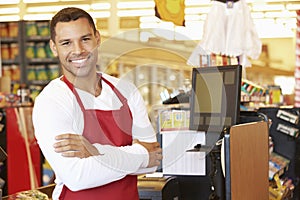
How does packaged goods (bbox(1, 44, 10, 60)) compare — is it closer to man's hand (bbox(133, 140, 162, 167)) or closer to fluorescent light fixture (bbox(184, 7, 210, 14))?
fluorescent light fixture (bbox(184, 7, 210, 14))

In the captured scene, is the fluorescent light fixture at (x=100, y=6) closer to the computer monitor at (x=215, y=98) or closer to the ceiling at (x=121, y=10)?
the ceiling at (x=121, y=10)

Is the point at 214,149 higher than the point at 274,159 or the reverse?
higher

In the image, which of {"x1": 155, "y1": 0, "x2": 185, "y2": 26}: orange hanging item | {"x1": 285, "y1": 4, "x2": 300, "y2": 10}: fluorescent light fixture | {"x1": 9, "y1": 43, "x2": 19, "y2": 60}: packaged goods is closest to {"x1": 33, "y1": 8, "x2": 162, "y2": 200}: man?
{"x1": 155, "y1": 0, "x2": 185, "y2": 26}: orange hanging item

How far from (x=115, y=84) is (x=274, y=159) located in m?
2.25

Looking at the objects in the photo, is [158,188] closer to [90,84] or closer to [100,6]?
[90,84]

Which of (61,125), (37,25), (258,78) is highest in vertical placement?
(37,25)

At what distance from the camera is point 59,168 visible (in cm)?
199

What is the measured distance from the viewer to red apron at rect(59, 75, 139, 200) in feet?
6.95

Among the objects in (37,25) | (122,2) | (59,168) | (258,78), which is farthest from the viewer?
(258,78)

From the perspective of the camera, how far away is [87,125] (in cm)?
212

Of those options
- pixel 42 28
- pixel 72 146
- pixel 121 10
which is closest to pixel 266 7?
pixel 121 10

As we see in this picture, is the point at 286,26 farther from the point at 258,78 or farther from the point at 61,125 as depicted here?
the point at 61,125

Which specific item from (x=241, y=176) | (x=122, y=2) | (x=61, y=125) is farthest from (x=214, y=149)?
(x=122, y=2)

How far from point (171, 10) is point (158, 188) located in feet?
6.96
